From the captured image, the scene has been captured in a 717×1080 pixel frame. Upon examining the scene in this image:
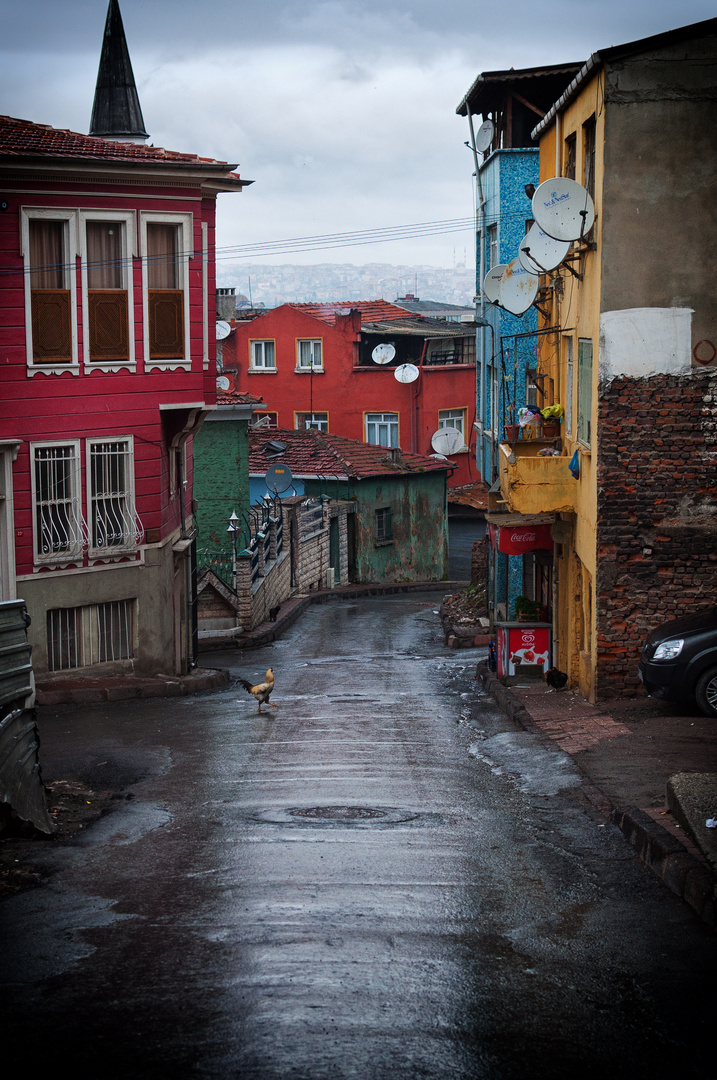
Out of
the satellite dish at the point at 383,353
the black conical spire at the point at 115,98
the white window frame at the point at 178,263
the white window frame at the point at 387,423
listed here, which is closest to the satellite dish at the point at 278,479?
the black conical spire at the point at 115,98

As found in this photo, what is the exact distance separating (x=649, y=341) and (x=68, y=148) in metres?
9.57

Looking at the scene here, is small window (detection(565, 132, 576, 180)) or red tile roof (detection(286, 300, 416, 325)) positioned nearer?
small window (detection(565, 132, 576, 180))

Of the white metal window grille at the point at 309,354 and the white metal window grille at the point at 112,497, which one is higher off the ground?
the white metal window grille at the point at 309,354

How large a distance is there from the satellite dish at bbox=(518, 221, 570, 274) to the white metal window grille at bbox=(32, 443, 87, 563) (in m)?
7.79

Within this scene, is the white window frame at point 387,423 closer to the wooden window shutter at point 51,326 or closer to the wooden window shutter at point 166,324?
the wooden window shutter at point 166,324

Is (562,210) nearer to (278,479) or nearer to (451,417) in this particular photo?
(278,479)

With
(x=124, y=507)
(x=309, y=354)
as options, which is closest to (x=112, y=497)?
(x=124, y=507)

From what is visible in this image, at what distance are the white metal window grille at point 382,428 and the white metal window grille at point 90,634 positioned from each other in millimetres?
35964

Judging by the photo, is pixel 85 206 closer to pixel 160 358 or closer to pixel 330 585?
pixel 160 358

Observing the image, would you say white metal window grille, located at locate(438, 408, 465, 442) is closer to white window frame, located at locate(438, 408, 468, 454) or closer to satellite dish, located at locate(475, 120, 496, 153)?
white window frame, located at locate(438, 408, 468, 454)

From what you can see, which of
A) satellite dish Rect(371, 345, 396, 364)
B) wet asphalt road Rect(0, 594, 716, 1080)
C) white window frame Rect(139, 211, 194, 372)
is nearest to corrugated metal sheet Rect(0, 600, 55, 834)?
wet asphalt road Rect(0, 594, 716, 1080)

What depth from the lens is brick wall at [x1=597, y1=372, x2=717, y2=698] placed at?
1500 centimetres

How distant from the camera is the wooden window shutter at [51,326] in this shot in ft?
59.4

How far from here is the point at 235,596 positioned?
91.6 ft
